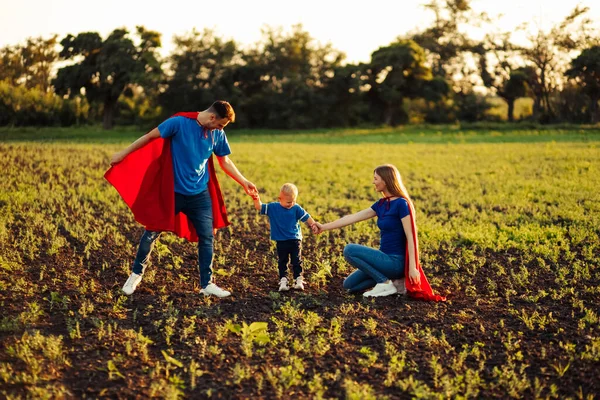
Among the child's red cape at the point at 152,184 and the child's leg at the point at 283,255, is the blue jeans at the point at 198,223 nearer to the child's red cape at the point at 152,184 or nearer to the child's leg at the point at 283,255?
the child's red cape at the point at 152,184

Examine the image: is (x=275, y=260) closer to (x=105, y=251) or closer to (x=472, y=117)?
(x=105, y=251)

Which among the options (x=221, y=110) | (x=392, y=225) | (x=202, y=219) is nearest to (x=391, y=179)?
(x=392, y=225)

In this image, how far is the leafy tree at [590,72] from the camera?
4531cm

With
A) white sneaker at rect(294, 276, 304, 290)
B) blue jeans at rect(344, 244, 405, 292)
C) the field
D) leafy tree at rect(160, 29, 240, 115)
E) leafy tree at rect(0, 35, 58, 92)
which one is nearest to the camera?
the field

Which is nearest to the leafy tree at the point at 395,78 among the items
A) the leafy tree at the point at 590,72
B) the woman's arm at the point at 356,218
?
the leafy tree at the point at 590,72

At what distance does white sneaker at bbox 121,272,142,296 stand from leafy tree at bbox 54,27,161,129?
40175 mm

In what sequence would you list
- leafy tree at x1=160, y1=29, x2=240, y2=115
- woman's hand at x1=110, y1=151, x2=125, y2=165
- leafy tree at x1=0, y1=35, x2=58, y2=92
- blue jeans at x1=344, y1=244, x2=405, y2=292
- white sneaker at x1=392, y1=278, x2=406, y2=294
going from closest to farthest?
woman's hand at x1=110, y1=151, x2=125, y2=165 → blue jeans at x1=344, y1=244, x2=405, y2=292 → white sneaker at x1=392, y1=278, x2=406, y2=294 → leafy tree at x1=0, y1=35, x2=58, y2=92 → leafy tree at x1=160, y1=29, x2=240, y2=115

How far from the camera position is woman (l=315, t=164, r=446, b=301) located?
687cm

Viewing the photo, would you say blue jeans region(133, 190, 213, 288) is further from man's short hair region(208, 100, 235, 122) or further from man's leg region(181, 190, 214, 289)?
man's short hair region(208, 100, 235, 122)

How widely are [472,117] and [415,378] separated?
5015 cm

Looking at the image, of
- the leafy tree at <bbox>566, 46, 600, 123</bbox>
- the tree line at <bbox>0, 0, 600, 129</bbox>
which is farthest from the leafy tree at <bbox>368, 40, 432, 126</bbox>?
the leafy tree at <bbox>566, 46, 600, 123</bbox>

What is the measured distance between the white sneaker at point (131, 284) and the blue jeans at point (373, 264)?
238 cm

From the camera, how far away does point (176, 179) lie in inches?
267

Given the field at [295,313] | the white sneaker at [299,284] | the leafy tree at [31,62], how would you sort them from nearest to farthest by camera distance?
the field at [295,313]
the white sneaker at [299,284]
the leafy tree at [31,62]
